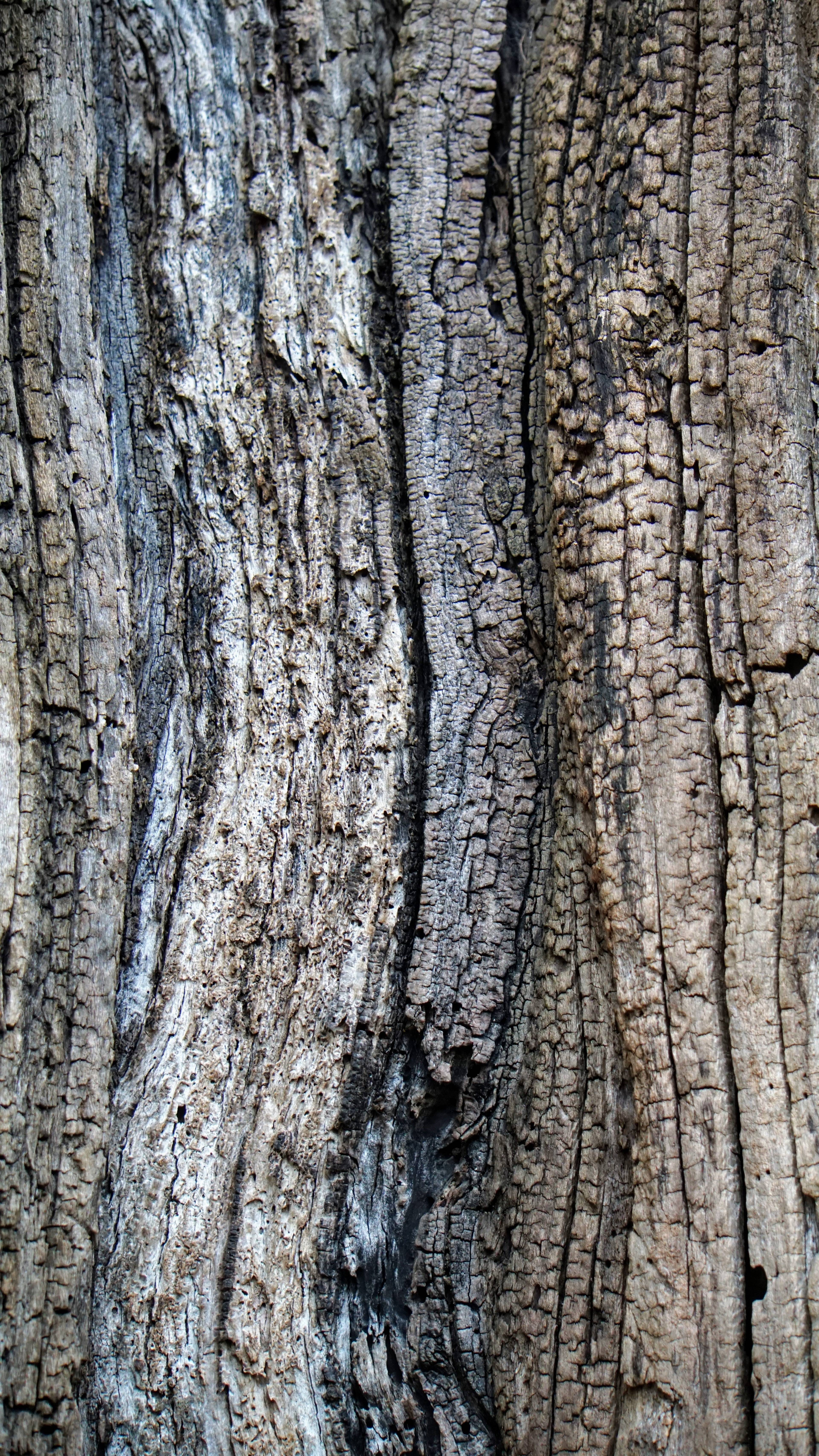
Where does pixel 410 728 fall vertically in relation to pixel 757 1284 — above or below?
above

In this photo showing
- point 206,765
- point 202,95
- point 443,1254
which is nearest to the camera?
point 443,1254

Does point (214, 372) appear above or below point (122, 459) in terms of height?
above

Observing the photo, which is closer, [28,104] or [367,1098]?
[367,1098]

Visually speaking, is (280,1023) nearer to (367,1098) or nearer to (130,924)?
(367,1098)

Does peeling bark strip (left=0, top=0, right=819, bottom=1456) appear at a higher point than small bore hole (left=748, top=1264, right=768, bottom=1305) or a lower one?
higher

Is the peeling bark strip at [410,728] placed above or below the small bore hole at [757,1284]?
above

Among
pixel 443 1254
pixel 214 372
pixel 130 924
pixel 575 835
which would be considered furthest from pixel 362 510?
pixel 443 1254

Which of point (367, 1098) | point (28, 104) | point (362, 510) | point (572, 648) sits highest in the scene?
point (28, 104)

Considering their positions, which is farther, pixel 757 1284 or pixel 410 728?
pixel 410 728
